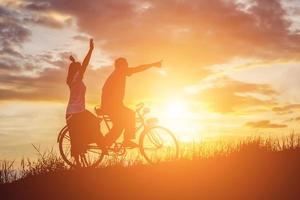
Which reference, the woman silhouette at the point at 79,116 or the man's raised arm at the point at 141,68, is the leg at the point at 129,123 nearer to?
the woman silhouette at the point at 79,116

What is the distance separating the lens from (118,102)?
15.7m

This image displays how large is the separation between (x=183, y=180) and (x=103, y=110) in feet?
9.99

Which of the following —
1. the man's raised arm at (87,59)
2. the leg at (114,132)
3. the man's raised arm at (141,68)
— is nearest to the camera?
the man's raised arm at (87,59)

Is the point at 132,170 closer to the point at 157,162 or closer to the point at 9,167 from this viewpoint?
the point at 157,162

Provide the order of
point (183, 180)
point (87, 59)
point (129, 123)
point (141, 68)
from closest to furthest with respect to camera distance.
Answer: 1. point (183, 180)
2. point (87, 59)
3. point (141, 68)
4. point (129, 123)

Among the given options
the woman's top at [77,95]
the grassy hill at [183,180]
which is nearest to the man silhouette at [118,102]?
the woman's top at [77,95]

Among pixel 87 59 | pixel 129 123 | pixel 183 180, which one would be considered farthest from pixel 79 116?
pixel 183 180

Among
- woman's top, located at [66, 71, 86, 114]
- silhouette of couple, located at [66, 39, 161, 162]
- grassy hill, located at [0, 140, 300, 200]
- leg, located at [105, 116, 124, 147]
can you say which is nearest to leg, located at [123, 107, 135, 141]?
silhouette of couple, located at [66, 39, 161, 162]

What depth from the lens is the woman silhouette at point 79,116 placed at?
1516cm

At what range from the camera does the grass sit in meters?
13.3

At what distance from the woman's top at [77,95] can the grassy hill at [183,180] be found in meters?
1.74

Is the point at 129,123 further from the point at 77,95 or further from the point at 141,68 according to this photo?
the point at 77,95

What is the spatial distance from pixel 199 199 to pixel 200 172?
222 cm

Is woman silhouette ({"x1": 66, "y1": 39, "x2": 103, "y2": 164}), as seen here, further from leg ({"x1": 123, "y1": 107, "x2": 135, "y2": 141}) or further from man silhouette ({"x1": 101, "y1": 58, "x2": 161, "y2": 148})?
leg ({"x1": 123, "y1": 107, "x2": 135, "y2": 141})
